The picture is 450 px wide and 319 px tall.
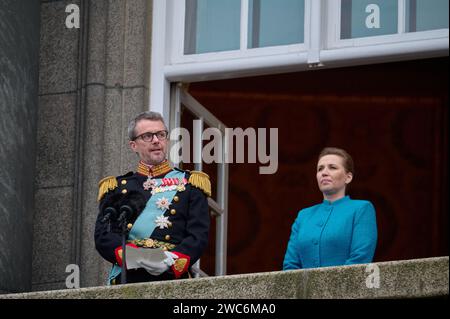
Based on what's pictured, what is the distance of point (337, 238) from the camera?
8461 millimetres

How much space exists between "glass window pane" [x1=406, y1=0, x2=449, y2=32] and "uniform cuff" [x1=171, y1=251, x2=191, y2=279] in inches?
91.6

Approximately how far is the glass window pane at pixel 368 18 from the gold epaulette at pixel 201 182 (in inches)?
67.1

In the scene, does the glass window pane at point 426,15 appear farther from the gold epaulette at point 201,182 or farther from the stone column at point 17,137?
the stone column at point 17,137

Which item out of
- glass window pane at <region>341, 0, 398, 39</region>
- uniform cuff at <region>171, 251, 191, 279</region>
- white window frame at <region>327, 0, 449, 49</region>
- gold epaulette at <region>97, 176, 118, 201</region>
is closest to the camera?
uniform cuff at <region>171, 251, 191, 279</region>

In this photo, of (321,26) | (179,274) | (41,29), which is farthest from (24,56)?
(179,274)

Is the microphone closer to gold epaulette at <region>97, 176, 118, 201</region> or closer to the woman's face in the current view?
gold epaulette at <region>97, 176, 118, 201</region>

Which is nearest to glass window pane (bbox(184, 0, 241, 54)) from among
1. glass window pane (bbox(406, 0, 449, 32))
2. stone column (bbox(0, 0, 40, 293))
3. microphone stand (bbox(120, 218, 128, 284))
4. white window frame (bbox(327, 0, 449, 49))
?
white window frame (bbox(327, 0, 449, 49))

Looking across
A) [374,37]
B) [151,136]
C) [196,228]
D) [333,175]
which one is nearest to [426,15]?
[374,37]

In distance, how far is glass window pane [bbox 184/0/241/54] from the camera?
1034 centimetres

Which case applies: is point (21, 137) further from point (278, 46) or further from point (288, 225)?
point (288, 225)

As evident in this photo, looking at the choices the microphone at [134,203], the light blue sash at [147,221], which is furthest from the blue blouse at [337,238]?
the microphone at [134,203]

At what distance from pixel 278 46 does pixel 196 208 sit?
1.92m

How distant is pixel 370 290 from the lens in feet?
23.4

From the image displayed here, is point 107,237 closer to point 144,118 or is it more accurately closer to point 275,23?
point 144,118
